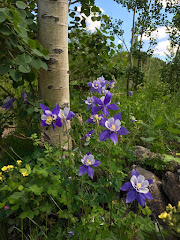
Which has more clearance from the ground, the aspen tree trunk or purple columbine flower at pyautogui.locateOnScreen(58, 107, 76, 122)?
the aspen tree trunk

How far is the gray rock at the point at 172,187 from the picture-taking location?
5.01 feet

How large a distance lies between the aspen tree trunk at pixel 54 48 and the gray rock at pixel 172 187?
100 cm

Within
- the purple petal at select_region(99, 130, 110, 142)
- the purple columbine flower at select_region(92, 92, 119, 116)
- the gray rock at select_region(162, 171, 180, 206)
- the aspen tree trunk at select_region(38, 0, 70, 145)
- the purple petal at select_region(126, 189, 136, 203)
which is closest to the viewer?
the purple petal at select_region(126, 189, 136, 203)

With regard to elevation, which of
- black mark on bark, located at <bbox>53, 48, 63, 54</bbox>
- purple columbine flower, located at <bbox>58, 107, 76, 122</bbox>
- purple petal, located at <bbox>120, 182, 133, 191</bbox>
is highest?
black mark on bark, located at <bbox>53, 48, 63, 54</bbox>

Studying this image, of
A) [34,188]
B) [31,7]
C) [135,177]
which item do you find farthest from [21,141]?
[135,177]

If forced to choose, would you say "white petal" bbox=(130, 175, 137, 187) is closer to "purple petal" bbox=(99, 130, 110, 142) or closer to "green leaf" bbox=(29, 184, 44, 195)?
"purple petal" bbox=(99, 130, 110, 142)


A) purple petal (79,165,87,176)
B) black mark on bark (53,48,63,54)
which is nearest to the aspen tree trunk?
black mark on bark (53,48,63,54)

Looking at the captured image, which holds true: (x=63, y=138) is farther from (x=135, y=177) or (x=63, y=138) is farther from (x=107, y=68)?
(x=107, y=68)

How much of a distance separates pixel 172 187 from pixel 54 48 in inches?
62.4

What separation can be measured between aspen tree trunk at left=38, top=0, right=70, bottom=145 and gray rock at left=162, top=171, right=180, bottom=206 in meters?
1.00

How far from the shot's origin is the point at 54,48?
2.03 meters

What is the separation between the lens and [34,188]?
1.31 m

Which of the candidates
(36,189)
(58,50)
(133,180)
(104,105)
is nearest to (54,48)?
(58,50)

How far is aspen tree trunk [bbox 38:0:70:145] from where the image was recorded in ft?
6.52
